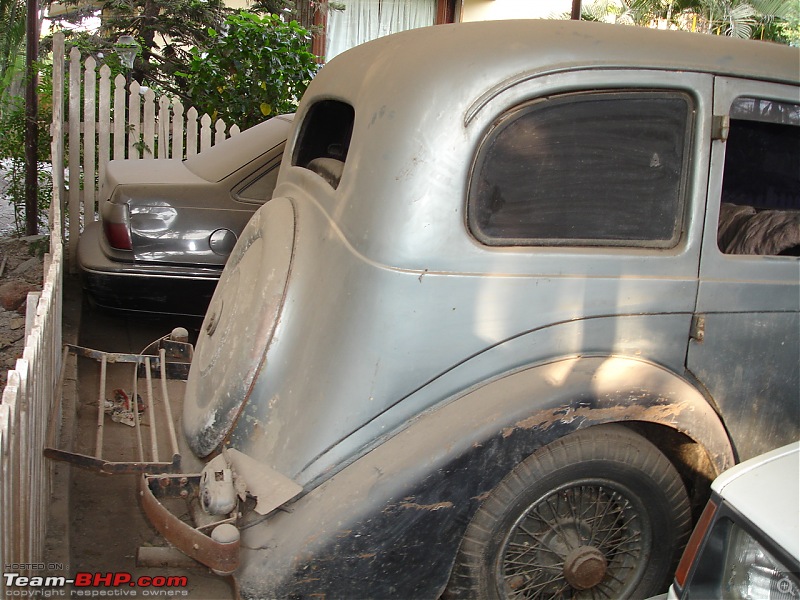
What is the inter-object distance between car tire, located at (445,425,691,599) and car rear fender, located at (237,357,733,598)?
4.0 inches

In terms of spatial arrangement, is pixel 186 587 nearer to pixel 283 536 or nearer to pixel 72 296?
pixel 283 536

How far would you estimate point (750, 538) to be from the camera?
80.5 inches

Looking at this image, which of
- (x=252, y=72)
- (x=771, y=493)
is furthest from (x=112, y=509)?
(x=252, y=72)

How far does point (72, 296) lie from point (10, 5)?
955 centimetres

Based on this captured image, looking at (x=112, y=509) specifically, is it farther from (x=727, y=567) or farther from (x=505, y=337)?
(x=727, y=567)

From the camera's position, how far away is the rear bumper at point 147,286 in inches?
207

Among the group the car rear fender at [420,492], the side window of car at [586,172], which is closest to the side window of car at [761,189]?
the side window of car at [586,172]

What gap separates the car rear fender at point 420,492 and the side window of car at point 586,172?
0.46 meters

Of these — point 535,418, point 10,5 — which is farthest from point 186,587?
point 10,5

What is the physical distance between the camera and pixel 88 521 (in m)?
3.54

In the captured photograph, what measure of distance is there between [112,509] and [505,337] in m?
2.09

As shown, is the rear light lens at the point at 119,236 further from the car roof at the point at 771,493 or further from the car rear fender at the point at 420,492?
the car roof at the point at 771,493

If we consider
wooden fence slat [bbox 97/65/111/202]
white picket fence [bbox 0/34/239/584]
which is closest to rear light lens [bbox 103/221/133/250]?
white picket fence [bbox 0/34/239/584]

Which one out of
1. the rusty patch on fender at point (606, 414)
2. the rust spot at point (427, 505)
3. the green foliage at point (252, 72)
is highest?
the green foliage at point (252, 72)
